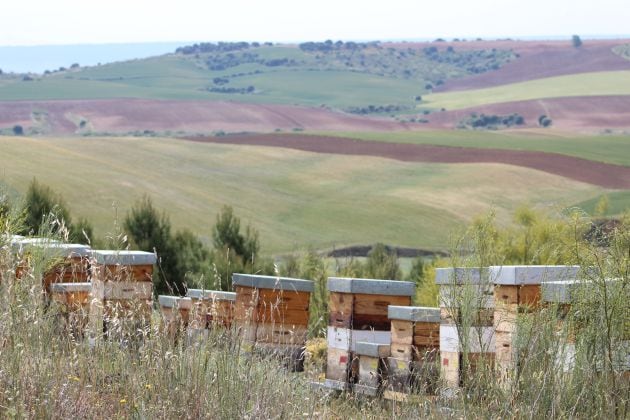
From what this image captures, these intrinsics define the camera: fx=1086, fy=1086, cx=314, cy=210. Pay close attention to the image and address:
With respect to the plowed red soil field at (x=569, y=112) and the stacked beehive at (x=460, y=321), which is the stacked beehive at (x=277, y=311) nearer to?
the stacked beehive at (x=460, y=321)

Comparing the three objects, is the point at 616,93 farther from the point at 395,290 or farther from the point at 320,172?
the point at 395,290

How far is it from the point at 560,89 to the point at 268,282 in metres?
174

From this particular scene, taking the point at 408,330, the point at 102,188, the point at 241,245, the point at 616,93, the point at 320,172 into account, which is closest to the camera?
the point at 408,330

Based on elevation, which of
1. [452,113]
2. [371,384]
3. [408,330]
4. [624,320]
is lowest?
[452,113]

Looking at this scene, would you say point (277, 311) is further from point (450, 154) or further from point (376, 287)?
point (450, 154)

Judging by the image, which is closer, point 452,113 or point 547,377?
point 547,377

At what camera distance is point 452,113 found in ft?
555

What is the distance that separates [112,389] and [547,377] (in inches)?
128

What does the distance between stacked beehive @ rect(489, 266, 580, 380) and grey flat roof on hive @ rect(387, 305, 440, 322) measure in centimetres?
81

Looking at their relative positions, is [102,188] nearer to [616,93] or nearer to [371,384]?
[371,384]

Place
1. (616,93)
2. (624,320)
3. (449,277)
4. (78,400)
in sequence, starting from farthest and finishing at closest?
(616,93) < (449,277) < (624,320) < (78,400)

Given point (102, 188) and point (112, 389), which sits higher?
point (112, 389)

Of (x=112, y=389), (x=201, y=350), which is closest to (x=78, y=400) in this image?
(x=112, y=389)

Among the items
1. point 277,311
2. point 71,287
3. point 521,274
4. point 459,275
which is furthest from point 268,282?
point 521,274
